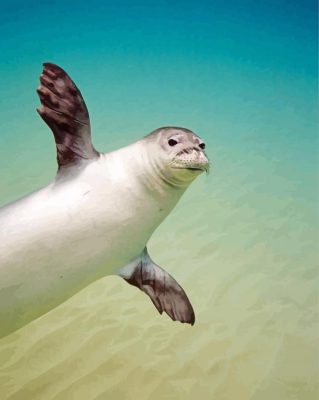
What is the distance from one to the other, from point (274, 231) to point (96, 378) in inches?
193

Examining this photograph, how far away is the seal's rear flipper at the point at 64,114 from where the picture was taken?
8.49 ft

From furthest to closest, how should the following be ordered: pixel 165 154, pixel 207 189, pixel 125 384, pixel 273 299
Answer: pixel 207 189
pixel 273 299
pixel 125 384
pixel 165 154

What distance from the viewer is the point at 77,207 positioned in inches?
98.1

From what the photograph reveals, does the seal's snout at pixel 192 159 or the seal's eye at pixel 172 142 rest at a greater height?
the seal's eye at pixel 172 142

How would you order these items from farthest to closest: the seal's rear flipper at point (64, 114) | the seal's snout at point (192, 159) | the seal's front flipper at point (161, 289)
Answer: the seal's front flipper at point (161, 289)
the seal's rear flipper at point (64, 114)
the seal's snout at point (192, 159)

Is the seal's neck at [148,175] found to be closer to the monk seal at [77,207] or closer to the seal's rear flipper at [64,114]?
the monk seal at [77,207]

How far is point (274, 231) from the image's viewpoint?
7555mm

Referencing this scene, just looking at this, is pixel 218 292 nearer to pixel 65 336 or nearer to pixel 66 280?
pixel 65 336

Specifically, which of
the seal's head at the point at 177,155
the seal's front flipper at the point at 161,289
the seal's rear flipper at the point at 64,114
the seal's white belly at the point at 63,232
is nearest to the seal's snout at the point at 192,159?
the seal's head at the point at 177,155

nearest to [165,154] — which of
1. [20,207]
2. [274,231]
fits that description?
[20,207]

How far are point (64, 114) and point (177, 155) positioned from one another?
2.58 ft

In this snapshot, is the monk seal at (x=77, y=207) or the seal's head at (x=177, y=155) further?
the monk seal at (x=77, y=207)

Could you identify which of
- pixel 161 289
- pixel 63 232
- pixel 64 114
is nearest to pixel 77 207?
pixel 63 232

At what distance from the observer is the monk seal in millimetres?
2438
